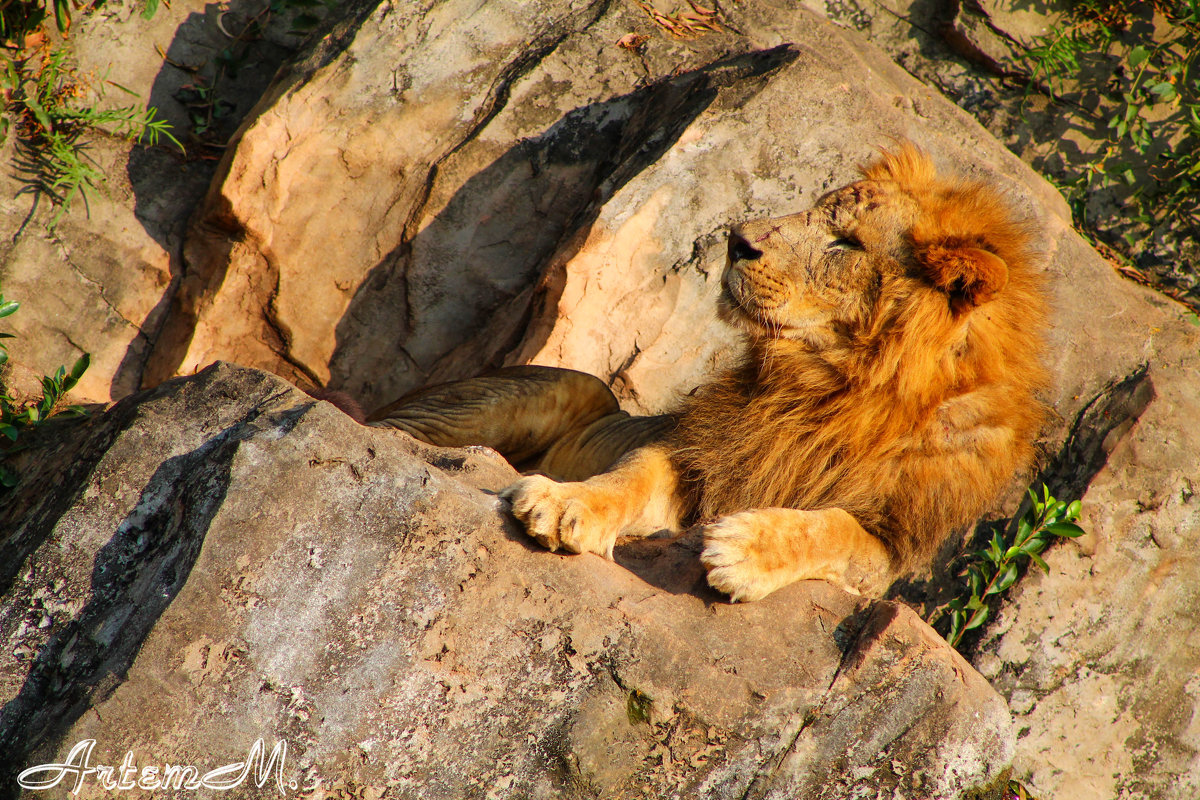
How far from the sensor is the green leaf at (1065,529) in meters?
3.73

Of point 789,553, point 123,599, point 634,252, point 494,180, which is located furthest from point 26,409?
point 789,553

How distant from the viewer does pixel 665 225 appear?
4.68 m

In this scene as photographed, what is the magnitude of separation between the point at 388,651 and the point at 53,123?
14.2 feet

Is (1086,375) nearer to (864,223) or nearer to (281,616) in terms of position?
(864,223)

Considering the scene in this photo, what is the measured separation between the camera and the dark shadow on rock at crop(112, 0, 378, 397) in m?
5.05

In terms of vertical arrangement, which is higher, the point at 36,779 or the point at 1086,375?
the point at 36,779

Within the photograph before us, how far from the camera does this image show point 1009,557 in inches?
152

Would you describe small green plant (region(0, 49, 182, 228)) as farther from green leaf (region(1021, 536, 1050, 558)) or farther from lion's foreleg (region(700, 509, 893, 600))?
green leaf (region(1021, 536, 1050, 558))

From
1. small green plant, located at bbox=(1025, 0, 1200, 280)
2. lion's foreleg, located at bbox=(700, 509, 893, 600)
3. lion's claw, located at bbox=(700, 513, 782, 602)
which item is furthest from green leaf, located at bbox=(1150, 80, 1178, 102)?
lion's claw, located at bbox=(700, 513, 782, 602)

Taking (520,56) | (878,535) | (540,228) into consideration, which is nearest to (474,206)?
(540,228)

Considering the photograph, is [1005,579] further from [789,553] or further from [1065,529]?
[789,553]

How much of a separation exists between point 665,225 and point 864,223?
1.65m

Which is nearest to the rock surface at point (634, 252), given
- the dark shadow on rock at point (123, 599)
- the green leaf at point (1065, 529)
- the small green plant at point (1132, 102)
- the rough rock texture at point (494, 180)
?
the rough rock texture at point (494, 180)
